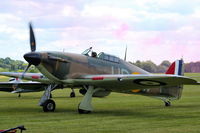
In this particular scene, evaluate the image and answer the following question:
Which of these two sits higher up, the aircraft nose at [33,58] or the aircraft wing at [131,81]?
the aircraft nose at [33,58]

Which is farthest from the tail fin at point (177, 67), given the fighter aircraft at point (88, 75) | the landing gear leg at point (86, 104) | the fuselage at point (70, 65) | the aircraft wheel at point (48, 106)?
the aircraft wheel at point (48, 106)

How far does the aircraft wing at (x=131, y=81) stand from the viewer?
12.6 meters

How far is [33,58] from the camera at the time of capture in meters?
13.4

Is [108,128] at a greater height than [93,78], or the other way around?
[93,78]

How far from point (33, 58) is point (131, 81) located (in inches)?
140

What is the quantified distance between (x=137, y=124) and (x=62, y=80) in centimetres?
468

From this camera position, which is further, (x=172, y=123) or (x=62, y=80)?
(x=62, y=80)

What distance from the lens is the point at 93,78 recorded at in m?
14.0

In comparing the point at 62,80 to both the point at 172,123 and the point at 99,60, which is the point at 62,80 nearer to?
the point at 99,60

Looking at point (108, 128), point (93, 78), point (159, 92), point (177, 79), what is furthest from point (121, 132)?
point (159, 92)

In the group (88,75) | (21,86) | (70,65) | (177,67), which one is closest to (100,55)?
(88,75)

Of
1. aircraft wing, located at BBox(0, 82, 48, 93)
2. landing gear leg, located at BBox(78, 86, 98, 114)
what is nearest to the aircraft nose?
landing gear leg, located at BBox(78, 86, 98, 114)

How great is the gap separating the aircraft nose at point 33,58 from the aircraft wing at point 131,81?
4.90 ft

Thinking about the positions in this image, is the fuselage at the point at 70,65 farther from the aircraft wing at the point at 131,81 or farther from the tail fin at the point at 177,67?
the tail fin at the point at 177,67
